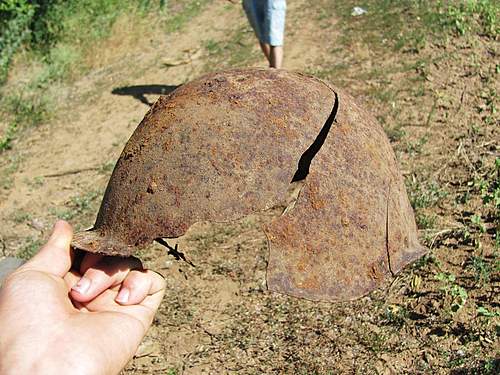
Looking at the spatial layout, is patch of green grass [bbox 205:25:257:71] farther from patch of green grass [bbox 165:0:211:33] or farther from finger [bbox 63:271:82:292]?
finger [bbox 63:271:82:292]

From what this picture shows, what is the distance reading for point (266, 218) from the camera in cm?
464

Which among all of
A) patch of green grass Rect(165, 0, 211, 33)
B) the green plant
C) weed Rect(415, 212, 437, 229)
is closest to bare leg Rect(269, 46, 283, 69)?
weed Rect(415, 212, 437, 229)

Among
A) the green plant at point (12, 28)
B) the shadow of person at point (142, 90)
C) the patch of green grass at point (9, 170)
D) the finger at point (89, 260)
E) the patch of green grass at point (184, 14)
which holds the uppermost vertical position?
the finger at point (89, 260)

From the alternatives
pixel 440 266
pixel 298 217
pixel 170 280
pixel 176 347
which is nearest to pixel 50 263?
pixel 298 217

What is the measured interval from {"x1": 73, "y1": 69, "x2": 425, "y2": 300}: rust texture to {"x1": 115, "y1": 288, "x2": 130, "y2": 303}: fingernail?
223mm

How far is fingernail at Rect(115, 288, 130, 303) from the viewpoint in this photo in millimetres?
2154

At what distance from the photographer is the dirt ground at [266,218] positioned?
352cm

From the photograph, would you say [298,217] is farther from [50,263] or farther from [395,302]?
[395,302]

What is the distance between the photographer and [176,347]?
3732mm

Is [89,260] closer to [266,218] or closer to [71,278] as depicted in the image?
[71,278]

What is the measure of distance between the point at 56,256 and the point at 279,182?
0.84 metres

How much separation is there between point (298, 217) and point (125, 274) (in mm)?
662

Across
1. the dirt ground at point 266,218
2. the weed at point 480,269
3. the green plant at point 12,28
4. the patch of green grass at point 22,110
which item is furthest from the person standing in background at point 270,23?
the green plant at point 12,28

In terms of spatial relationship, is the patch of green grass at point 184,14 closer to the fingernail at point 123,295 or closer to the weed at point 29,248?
the weed at point 29,248
